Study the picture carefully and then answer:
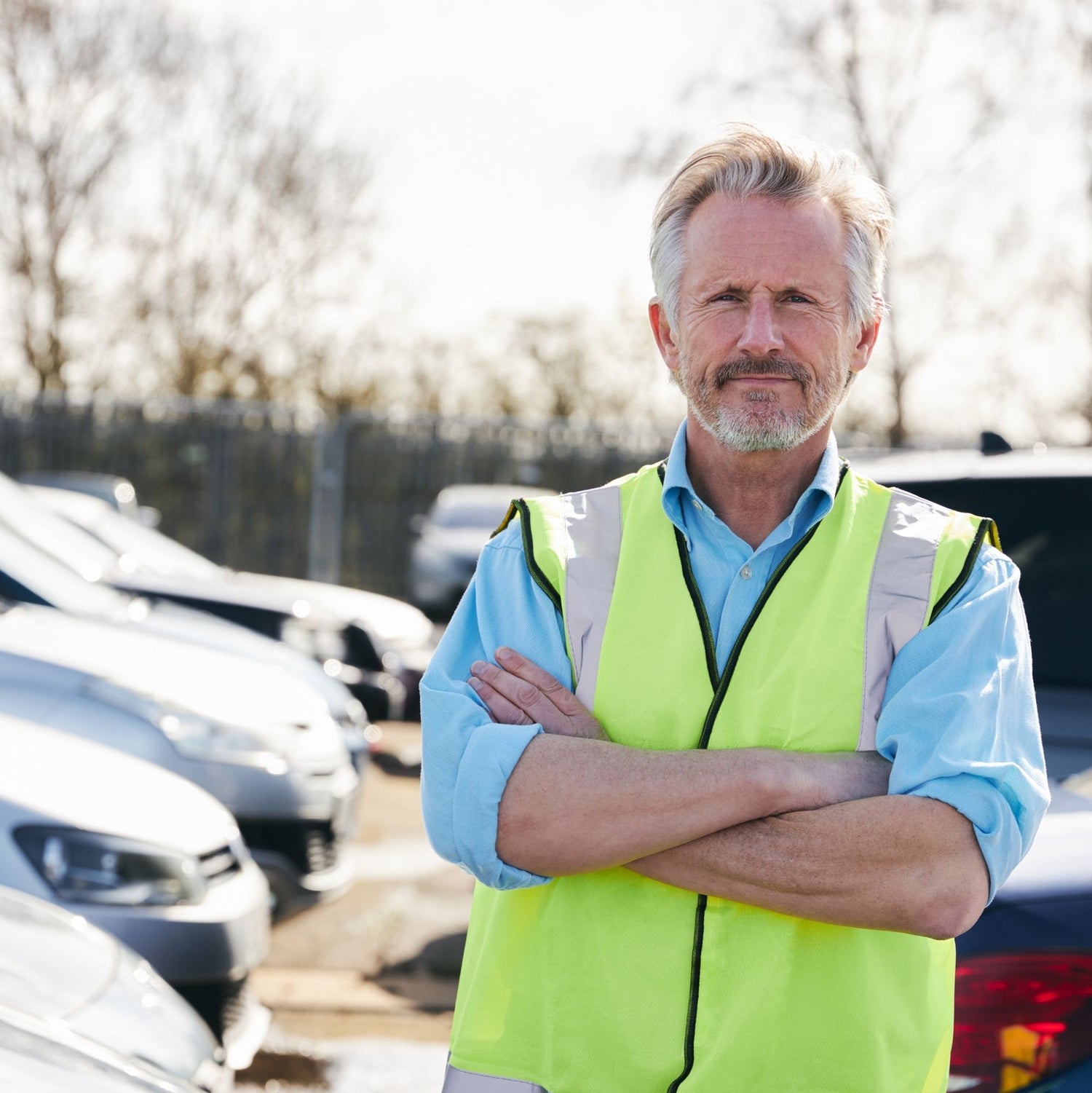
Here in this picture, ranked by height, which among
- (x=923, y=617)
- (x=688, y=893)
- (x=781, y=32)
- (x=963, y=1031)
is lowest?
(x=963, y=1031)

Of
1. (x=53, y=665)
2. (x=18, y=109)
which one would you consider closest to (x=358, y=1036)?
(x=53, y=665)

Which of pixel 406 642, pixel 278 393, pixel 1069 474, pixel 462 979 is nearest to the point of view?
pixel 462 979

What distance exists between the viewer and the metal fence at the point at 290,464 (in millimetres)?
16594

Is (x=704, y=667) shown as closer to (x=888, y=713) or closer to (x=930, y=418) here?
(x=888, y=713)

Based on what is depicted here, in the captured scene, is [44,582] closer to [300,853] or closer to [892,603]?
[300,853]

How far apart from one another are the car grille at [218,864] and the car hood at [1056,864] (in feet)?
7.21

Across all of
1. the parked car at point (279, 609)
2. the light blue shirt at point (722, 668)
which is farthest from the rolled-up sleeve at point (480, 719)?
the parked car at point (279, 609)

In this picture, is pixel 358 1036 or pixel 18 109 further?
pixel 18 109

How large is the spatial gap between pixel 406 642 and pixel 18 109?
54.0 ft

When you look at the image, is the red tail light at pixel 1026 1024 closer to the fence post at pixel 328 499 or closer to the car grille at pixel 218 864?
the car grille at pixel 218 864

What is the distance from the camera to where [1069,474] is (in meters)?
3.10

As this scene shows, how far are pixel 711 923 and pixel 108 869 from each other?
208 cm

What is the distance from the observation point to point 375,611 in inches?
352

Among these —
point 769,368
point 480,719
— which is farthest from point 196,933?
point 769,368
